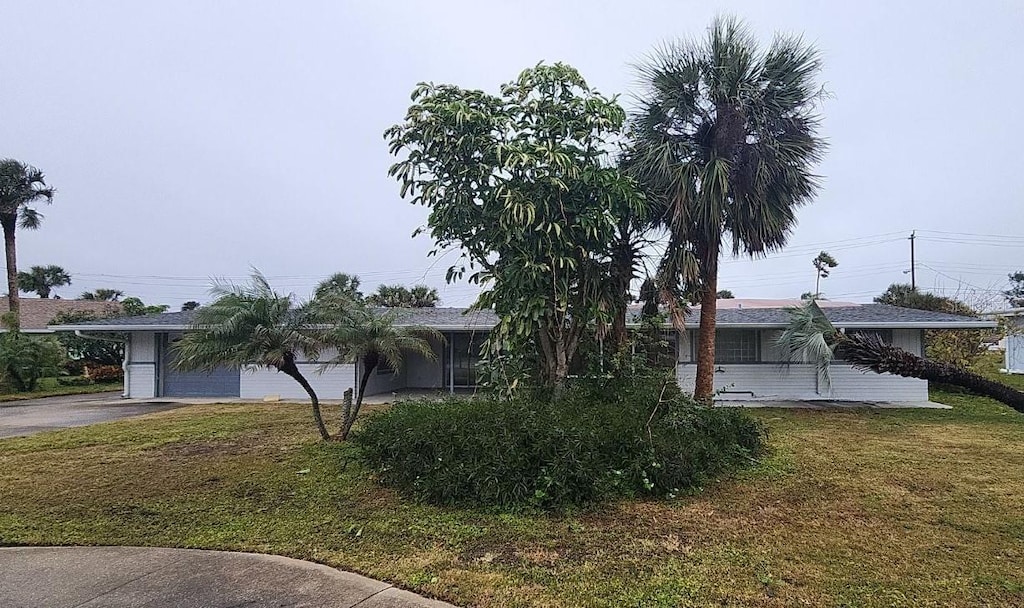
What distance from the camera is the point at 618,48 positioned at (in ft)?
38.5

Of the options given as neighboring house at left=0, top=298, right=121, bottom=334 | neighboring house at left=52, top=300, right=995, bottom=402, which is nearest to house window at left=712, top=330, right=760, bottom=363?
neighboring house at left=52, top=300, right=995, bottom=402

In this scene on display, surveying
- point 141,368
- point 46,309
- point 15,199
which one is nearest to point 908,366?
point 141,368

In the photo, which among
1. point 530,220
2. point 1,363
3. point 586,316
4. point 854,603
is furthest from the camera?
point 1,363

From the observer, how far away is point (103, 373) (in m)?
21.1

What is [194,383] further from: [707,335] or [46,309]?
[46,309]

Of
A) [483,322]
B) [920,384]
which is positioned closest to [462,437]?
[483,322]

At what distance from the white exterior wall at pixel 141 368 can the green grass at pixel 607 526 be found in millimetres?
8626

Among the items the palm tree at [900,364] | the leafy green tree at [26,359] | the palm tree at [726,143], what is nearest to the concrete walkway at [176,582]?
the palm tree at [900,364]

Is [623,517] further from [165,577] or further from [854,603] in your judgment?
[165,577]

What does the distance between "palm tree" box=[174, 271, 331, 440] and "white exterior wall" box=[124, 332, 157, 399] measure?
10.3m

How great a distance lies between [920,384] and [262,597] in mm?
15968

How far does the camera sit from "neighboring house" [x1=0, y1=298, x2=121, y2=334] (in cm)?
2809

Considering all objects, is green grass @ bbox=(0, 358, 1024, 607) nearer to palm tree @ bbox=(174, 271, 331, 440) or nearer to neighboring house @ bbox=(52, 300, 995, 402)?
palm tree @ bbox=(174, 271, 331, 440)

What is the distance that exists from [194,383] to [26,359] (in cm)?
605
